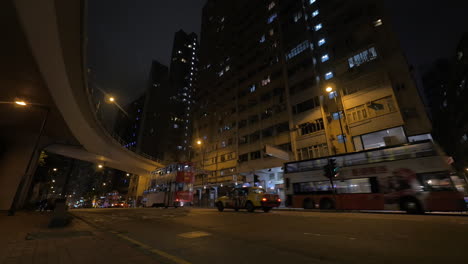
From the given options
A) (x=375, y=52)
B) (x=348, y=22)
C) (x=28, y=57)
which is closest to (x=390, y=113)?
(x=375, y=52)

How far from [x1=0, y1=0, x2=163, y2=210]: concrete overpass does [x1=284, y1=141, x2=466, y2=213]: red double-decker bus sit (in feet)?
61.1

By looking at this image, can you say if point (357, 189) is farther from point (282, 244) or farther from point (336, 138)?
point (282, 244)

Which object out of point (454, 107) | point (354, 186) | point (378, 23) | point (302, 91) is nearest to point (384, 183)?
point (354, 186)

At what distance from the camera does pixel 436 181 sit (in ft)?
39.4

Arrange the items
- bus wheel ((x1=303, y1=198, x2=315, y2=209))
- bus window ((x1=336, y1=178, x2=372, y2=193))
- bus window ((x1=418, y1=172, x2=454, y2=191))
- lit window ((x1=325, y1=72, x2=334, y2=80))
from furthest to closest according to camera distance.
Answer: lit window ((x1=325, y1=72, x2=334, y2=80)) → bus wheel ((x1=303, y1=198, x2=315, y2=209)) → bus window ((x1=336, y1=178, x2=372, y2=193)) → bus window ((x1=418, y1=172, x2=454, y2=191))

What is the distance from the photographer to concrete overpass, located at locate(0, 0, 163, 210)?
7.66m

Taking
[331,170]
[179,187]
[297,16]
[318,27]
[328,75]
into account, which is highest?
[297,16]

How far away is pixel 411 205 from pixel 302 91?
21429mm

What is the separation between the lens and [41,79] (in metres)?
Result: 11.6

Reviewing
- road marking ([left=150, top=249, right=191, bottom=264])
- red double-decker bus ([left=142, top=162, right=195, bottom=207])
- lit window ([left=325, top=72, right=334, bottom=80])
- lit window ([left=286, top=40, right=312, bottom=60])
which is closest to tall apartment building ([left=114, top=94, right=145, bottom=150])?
red double-decker bus ([left=142, top=162, right=195, bottom=207])

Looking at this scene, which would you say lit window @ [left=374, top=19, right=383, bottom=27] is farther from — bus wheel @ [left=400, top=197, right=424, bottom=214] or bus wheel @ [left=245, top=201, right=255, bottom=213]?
bus wheel @ [left=245, top=201, right=255, bottom=213]

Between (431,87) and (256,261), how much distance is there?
94.4m

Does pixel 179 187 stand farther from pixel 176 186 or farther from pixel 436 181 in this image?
pixel 436 181

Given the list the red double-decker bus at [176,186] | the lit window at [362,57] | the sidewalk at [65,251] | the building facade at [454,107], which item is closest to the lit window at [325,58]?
the lit window at [362,57]
